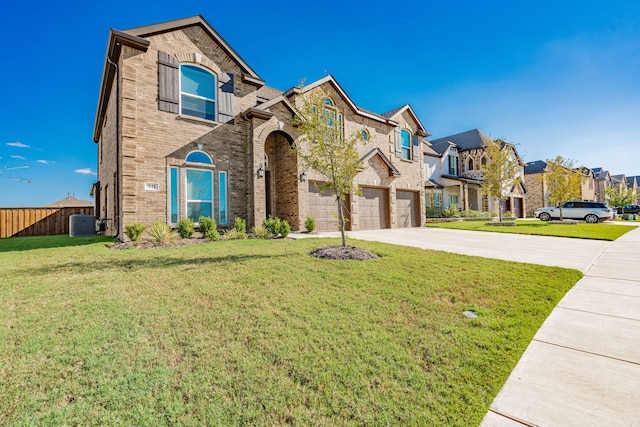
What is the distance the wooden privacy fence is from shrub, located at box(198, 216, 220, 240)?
12.5 meters

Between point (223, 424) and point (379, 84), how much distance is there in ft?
58.3

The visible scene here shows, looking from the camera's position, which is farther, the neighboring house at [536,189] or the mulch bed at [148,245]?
the neighboring house at [536,189]

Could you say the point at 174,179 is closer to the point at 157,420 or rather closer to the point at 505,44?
the point at 157,420

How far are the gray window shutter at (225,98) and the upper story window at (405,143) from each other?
12067 mm

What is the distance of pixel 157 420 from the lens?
1830 millimetres

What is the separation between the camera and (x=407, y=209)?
18391 millimetres

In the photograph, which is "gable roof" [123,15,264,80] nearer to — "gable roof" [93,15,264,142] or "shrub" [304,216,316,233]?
"gable roof" [93,15,264,142]

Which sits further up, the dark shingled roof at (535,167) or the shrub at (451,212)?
the dark shingled roof at (535,167)

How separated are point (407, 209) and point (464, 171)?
15179mm

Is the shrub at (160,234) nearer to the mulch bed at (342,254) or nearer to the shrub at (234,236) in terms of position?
the shrub at (234,236)

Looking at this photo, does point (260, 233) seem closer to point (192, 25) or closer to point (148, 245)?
point (148, 245)

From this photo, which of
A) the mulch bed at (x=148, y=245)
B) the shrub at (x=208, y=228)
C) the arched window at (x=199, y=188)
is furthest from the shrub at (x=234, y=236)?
the arched window at (x=199, y=188)

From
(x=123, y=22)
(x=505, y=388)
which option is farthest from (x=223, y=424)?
(x=123, y=22)

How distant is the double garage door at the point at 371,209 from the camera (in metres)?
13.6
